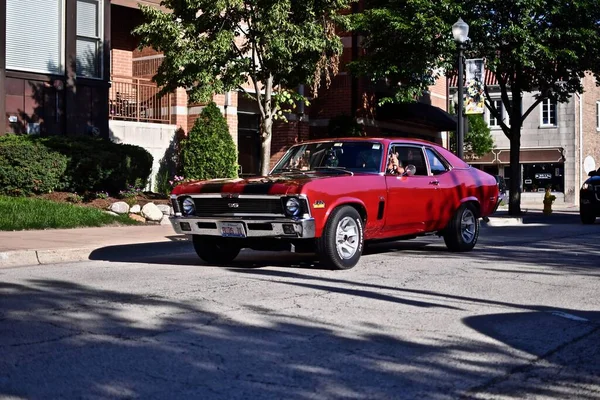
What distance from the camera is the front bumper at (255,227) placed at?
8.99m

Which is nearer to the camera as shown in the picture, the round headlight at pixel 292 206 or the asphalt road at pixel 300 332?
the asphalt road at pixel 300 332

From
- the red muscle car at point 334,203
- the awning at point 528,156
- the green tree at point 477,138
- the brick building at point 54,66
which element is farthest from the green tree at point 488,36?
the awning at point 528,156

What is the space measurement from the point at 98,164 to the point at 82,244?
5.73m

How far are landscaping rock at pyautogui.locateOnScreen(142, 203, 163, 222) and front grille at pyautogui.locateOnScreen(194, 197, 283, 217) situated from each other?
7.03 metres

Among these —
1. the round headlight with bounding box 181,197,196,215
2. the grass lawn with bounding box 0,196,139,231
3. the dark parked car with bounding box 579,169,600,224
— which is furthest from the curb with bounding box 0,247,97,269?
the dark parked car with bounding box 579,169,600,224

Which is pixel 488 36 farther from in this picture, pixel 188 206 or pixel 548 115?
pixel 548 115

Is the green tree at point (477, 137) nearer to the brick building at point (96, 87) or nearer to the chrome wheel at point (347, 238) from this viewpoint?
the brick building at point (96, 87)

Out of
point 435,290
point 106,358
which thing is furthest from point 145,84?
point 106,358

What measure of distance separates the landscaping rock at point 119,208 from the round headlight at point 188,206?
7004 millimetres

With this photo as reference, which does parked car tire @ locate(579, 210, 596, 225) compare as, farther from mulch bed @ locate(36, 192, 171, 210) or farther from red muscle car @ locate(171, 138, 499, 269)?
mulch bed @ locate(36, 192, 171, 210)

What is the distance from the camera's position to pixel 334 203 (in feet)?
30.7

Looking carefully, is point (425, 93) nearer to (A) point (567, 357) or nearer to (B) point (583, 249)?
(B) point (583, 249)

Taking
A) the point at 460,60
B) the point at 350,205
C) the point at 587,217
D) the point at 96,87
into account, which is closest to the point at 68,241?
the point at 350,205

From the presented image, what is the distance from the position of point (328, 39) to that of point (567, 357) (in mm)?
12619
